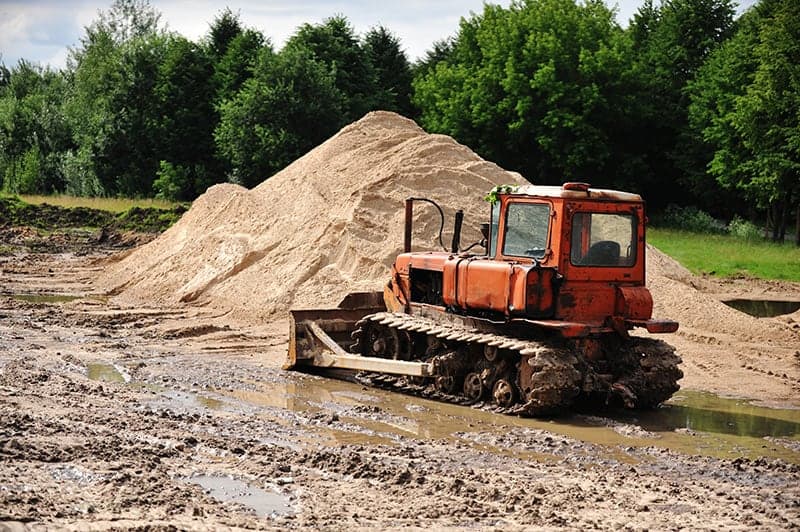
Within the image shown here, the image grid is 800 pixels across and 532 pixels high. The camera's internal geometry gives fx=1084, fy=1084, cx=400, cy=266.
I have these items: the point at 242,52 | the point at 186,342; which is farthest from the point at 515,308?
the point at 242,52

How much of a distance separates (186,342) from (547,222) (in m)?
8.01

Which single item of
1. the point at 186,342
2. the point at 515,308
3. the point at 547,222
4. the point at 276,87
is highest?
the point at 276,87

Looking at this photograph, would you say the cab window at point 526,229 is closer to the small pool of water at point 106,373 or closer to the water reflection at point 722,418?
the water reflection at point 722,418

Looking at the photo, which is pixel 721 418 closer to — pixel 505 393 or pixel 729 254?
→ pixel 505 393

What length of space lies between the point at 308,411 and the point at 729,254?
2205 centimetres

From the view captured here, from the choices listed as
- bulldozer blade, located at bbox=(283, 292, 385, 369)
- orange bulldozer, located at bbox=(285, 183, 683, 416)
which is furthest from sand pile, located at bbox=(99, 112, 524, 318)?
orange bulldozer, located at bbox=(285, 183, 683, 416)

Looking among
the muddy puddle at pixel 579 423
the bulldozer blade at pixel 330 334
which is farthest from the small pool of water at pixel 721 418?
the bulldozer blade at pixel 330 334

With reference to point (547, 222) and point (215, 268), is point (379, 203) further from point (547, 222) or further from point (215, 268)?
point (547, 222)

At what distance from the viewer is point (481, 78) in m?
47.5

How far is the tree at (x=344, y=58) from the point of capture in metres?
47.4

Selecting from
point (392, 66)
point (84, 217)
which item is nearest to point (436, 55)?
point (392, 66)

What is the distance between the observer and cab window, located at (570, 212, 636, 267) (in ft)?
40.6

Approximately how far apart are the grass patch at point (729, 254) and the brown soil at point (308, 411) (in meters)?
3.95

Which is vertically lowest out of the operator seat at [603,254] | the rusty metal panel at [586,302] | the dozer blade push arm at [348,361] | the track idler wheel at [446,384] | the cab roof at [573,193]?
the track idler wheel at [446,384]
